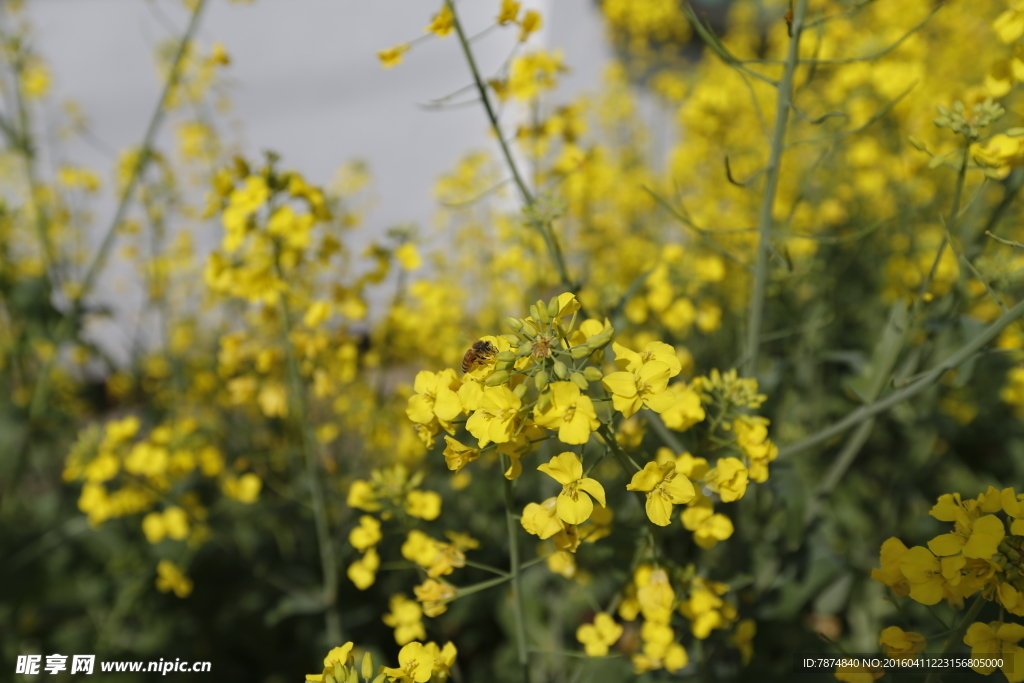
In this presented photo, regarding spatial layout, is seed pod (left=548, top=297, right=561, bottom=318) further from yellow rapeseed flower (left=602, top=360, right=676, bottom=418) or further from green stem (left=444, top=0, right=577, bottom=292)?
green stem (left=444, top=0, right=577, bottom=292)

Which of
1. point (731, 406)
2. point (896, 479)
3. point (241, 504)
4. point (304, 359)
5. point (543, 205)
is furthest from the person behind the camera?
point (241, 504)

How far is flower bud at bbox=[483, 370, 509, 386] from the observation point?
2.89 ft

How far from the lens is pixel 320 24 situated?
20.5ft

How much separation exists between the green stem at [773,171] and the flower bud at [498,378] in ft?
2.84

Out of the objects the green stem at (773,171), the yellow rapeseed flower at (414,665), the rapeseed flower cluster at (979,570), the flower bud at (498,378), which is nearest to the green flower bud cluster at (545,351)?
the flower bud at (498,378)

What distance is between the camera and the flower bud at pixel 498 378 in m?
0.88

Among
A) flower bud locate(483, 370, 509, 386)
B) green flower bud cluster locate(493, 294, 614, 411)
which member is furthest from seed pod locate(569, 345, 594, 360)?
flower bud locate(483, 370, 509, 386)

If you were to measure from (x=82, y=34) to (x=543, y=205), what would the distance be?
6.76m

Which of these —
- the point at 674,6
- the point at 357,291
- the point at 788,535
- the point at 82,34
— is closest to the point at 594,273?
the point at 357,291

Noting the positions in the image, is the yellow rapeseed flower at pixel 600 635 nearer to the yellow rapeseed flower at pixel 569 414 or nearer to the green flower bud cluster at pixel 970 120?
the yellow rapeseed flower at pixel 569 414

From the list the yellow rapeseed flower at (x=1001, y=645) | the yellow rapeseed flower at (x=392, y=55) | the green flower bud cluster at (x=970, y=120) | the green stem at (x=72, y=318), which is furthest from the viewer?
the green stem at (x=72, y=318)

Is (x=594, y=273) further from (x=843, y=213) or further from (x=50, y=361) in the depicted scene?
(x=50, y=361)

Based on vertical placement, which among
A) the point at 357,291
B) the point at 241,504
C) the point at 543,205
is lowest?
the point at 241,504

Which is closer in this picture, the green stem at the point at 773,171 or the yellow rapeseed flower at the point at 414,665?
the yellow rapeseed flower at the point at 414,665
